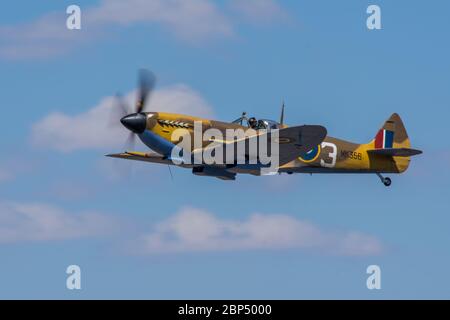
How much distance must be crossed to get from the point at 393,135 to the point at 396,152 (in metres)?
1.50


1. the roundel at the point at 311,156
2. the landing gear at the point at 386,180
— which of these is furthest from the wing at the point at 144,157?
the landing gear at the point at 386,180

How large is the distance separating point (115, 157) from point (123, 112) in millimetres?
1726

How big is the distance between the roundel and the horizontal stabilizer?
2.10 m

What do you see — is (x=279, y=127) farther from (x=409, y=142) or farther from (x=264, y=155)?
(x=409, y=142)

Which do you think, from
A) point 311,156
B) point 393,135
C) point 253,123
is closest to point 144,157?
point 253,123

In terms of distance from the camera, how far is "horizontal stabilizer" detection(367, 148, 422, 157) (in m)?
31.0

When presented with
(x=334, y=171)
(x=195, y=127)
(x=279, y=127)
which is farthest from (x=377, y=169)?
(x=195, y=127)

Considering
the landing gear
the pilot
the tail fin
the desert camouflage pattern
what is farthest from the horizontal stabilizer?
the pilot

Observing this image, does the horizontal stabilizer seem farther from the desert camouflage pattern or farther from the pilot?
the pilot

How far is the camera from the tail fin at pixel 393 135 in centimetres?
3288

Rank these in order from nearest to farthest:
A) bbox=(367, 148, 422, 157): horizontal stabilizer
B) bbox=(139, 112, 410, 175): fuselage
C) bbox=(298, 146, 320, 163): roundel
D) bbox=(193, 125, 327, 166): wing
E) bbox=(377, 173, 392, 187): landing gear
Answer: bbox=(193, 125, 327, 166): wing → bbox=(139, 112, 410, 175): fuselage → bbox=(298, 146, 320, 163): roundel → bbox=(367, 148, 422, 157): horizontal stabilizer → bbox=(377, 173, 392, 187): landing gear

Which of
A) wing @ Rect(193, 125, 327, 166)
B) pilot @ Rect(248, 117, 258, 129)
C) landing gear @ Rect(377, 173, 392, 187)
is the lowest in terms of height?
landing gear @ Rect(377, 173, 392, 187)

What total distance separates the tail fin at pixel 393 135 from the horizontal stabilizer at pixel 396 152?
1.87ft

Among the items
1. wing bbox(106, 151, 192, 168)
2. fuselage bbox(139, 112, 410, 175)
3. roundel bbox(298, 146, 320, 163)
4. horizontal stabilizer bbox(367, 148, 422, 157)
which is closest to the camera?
fuselage bbox(139, 112, 410, 175)
